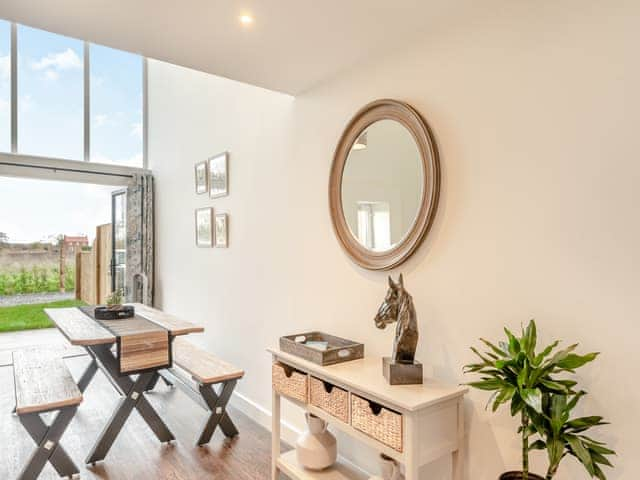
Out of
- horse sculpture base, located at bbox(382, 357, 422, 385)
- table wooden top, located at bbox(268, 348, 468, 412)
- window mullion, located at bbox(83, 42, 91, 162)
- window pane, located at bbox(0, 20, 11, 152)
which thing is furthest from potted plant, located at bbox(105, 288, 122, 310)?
window pane, located at bbox(0, 20, 11, 152)

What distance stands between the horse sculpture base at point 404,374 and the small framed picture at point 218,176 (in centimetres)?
242

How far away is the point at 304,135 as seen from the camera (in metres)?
2.72

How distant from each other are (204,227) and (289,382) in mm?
2299

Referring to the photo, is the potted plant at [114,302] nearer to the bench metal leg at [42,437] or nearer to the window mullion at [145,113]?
the bench metal leg at [42,437]

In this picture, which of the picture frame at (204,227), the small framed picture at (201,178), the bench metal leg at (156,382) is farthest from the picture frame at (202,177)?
the bench metal leg at (156,382)

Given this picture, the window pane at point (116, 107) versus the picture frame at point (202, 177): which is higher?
the window pane at point (116, 107)

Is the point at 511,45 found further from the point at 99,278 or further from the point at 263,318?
the point at 99,278

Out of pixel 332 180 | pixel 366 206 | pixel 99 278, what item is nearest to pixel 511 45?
pixel 366 206

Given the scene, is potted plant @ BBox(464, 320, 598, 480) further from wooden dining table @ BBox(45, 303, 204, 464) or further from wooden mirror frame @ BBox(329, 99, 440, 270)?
wooden dining table @ BBox(45, 303, 204, 464)

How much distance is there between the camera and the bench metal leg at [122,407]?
2.59 m

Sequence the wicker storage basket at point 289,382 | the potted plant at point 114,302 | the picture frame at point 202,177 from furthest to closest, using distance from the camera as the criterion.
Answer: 1. the picture frame at point 202,177
2. the potted plant at point 114,302
3. the wicker storage basket at point 289,382

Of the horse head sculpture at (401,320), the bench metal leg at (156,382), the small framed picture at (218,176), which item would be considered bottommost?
the bench metal leg at (156,382)

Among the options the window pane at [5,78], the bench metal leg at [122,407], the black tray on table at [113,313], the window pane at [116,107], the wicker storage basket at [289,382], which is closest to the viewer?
the wicker storage basket at [289,382]

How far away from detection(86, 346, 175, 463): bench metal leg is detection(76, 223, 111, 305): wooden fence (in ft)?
11.5
